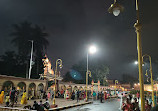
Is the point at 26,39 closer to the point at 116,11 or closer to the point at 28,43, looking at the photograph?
the point at 28,43

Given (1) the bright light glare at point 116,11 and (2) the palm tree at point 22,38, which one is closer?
(1) the bright light glare at point 116,11

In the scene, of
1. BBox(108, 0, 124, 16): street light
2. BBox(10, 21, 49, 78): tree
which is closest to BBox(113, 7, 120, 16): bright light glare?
BBox(108, 0, 124, 16): street light

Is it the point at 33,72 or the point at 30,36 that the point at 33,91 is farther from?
the point at 30,36

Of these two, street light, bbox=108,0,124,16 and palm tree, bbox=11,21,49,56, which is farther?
palm tree, bbox=11,21,49,56

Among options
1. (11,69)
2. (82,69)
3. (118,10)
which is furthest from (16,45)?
(118,10)

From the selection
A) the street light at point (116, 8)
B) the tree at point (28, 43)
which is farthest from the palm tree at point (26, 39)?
the street light at point (116, 8)

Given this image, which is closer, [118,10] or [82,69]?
[118,10]

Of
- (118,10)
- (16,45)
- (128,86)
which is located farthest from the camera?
(128,86)

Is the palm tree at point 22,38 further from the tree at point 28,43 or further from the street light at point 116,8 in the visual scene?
the street light at point 116,8

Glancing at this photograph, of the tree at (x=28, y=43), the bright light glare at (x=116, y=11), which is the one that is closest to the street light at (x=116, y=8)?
the bright light glare at (x=116, y=11)

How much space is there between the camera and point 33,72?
38.4 m

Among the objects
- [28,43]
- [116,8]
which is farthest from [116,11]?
[28,43]

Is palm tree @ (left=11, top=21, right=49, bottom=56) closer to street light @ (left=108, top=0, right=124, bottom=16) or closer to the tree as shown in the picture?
the tree

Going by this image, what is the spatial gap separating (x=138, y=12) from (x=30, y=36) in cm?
4529
